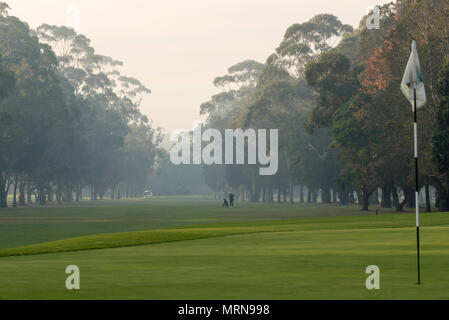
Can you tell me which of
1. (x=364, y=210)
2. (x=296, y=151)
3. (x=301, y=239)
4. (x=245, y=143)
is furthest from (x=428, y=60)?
(x=245, y=143)

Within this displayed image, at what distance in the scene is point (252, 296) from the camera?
16.1m

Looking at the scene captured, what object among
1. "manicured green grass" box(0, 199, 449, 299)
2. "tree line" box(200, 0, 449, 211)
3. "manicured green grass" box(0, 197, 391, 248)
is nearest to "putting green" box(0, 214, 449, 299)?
"manicured green grass" box(0, 199, 449, 299)

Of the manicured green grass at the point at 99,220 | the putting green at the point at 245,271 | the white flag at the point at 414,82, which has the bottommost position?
the putting green at the point at 245,271

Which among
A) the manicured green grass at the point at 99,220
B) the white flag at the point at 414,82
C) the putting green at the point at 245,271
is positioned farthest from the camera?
the manicured green grass at the point at 99,220

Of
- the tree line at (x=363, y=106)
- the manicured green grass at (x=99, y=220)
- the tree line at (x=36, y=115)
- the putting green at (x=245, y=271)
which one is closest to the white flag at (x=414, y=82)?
the putting green at (x=245, y=271)

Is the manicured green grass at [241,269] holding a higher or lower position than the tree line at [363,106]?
lower

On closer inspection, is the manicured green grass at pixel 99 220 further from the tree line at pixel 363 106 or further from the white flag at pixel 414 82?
the white flag at pixel 414 82

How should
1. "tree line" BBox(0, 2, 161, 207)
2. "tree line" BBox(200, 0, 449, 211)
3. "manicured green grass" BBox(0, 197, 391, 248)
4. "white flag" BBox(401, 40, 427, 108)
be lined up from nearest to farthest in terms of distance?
"white flag" BBox(401, 40, 427, 108) → "manicured green grass" BBox(0, 197, 391, 248) → "tree line" BBox(200, 0, 449, 211) → "tree line" BBox(0, 2, 161, 207)

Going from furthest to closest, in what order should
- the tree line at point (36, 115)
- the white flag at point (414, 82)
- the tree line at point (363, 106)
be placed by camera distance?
the tree line at point (36, 115) → the tree line at point (363, 106) → the white flag at point (414, 82)

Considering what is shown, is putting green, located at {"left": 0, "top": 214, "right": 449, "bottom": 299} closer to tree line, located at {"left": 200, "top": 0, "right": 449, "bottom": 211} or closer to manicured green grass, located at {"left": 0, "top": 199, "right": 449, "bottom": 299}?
manicured green grass, located at {"left": 0, "top": 199, "right": 449, "bottom": 299}

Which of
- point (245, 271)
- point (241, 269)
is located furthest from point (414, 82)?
point (241, 269)

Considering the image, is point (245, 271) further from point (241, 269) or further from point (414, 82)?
point (414, 82)

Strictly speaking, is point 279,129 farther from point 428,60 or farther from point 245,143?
point 428,60
